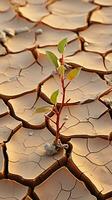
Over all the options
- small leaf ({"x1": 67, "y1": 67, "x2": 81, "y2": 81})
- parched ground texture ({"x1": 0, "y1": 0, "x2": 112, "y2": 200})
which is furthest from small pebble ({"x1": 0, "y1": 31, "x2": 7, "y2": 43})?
small leaf ({"x1": 67, "y1": 67, "x2": 81, "y2": 81})

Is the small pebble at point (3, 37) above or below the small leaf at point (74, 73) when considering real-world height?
below

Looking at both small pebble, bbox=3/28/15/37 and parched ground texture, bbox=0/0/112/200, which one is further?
small pebble, bbox=3/28/15/37

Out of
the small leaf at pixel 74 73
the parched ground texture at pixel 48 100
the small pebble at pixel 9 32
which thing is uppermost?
the small leaf at pixel 74 73

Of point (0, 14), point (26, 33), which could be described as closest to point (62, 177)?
point (26, 33)

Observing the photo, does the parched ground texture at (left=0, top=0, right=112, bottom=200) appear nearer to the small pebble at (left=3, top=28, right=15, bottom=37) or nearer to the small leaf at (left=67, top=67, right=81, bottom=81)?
the small pebble at (left=3, top=28, right=15, bottom=37)

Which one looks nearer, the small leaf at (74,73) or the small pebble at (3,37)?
the small leaf at (74,73)

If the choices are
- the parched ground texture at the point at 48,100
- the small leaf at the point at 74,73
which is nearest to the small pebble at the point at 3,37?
the parched ground texture at the point at 48,100

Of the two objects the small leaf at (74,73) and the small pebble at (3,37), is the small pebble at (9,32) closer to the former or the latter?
the small pebble at (3,37)

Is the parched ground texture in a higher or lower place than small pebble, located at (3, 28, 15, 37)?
lower

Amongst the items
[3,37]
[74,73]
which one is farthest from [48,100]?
[3,37]
